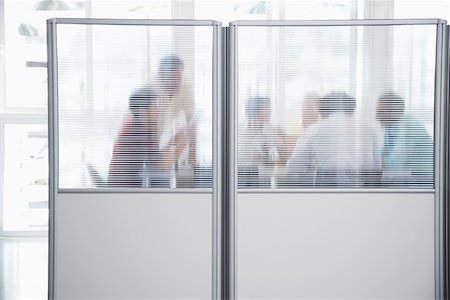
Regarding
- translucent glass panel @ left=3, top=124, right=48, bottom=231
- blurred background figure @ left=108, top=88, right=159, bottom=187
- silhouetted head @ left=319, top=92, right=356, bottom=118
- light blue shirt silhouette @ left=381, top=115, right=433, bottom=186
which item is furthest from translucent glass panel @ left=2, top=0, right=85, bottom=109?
light blue shirt silhouette @ left=381, top=115, right=433, bottom=186

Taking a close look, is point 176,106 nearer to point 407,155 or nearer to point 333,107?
point 333,107

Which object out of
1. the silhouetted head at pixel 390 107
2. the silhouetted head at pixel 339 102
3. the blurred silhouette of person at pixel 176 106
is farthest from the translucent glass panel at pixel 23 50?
the silhouetted head at pixel 390 107

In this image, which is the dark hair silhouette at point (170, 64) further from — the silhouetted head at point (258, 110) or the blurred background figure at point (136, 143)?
the silhouetted head at point (258, 110)

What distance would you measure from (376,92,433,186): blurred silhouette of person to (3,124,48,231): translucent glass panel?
192 inches

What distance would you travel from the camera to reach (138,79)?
3.91 metres

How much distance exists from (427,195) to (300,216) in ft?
2.84

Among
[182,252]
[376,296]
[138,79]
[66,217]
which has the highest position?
[138,79]

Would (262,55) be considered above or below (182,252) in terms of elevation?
above

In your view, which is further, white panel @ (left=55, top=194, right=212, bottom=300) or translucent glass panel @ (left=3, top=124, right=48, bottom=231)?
translucent glass panel @ (left=3, top=124, right=48, bottom=231)

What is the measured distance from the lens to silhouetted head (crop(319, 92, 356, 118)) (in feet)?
12.8

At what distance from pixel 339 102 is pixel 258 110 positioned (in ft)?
1.80

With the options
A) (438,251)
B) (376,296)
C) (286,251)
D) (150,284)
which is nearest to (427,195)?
(438,251)

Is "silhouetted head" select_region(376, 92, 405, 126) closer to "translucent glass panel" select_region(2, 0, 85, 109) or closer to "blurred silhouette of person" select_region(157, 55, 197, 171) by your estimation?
"blurred silhouette of person" select_region(157, 55, 197, 171)

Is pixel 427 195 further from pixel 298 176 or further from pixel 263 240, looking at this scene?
pixel 263 240
